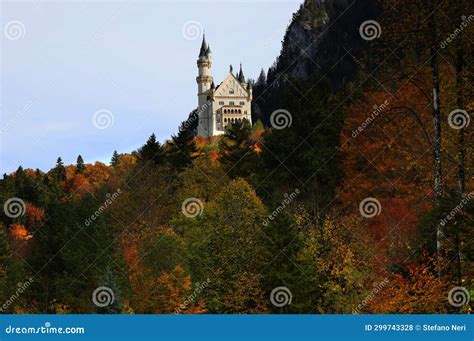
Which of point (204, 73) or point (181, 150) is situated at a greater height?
point (204, 73)

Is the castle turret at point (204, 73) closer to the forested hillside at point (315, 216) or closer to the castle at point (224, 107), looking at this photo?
the castle at point (224, 107)

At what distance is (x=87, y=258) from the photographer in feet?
152

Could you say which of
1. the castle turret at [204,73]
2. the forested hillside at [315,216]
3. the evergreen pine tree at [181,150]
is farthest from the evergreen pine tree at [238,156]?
the castle turret at [204,73]

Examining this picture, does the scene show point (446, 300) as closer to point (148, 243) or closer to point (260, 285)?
Answer: point (260, 285)

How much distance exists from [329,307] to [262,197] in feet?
52.3

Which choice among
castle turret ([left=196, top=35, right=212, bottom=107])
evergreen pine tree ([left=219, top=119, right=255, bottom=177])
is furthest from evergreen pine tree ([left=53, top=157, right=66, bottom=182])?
castle turret ([left=196, top=35, right=212, bottom=107])

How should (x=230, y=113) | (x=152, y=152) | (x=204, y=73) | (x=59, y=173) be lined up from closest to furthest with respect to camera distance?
1. (x=152, y=152)
2. (x=59, y=173)
3. (x=230, y=113)
4. (x=204, y=73)

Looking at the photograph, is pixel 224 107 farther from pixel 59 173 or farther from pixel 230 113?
pixel 59 173

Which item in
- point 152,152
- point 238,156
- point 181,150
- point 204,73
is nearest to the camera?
point 238,156

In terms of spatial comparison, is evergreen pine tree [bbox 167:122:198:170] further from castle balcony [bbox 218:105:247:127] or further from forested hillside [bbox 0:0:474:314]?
castle balcony [bbox 218:105:247:127]

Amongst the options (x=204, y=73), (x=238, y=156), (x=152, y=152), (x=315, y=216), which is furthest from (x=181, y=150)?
(x=204, y=73)

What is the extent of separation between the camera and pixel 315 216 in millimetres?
40219

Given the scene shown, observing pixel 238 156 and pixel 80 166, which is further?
pixel 80 166

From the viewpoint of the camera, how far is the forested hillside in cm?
2180
